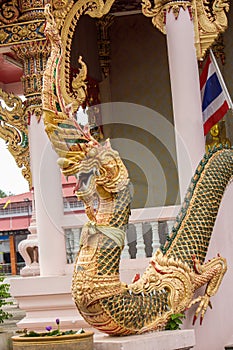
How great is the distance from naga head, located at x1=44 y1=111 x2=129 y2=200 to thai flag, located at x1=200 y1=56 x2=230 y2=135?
7.41ft

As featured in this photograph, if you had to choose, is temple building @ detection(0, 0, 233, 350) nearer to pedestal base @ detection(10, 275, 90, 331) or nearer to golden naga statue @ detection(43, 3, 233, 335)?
pedestal base @ detection(10, 275, 90, 331)

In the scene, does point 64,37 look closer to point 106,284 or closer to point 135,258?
point 135,258

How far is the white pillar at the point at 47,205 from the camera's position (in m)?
9.38

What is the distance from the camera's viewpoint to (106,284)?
7.01 m

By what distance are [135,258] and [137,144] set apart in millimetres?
3784

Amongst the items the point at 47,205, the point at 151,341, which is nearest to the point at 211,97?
the point at 47,205

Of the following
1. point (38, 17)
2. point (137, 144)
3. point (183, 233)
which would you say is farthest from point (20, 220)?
point (183, 233)

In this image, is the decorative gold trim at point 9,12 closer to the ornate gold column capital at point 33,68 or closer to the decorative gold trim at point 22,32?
the decorative gold trim at point 22,32

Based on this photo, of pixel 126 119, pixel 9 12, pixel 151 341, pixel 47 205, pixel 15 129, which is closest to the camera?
pixel 151 341

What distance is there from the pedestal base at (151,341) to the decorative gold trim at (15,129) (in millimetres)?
4977

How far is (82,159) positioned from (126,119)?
582 cm

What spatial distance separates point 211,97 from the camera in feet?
30.1

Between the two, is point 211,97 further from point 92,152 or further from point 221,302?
point 92,152

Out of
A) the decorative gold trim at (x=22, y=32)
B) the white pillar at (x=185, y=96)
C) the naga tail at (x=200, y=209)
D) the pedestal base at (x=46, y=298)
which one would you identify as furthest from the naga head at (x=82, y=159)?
the decorative gold trim at (x=22, y=32)
